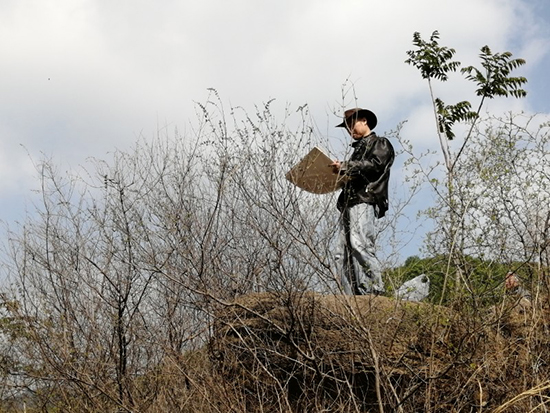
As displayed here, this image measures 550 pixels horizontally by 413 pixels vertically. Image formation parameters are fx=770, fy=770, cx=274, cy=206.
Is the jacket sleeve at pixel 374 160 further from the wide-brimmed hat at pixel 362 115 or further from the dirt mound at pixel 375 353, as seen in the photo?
the dirt mound at pixel 375 353

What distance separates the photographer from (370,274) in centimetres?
631

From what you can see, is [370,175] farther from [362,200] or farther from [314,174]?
[314,174]

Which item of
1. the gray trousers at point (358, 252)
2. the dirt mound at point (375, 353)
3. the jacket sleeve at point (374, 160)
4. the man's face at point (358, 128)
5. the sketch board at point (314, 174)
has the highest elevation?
the man's face at point (358, 128)

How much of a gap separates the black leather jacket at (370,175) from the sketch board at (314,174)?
0.42 m

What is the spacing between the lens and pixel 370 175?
664cm

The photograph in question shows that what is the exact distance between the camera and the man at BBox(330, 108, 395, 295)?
639 cm

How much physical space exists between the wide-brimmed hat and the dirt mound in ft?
5.34

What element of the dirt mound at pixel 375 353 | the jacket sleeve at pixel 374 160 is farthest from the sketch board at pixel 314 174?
the dirt mound at pixel 375 353

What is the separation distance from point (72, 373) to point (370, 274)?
10.8 feet

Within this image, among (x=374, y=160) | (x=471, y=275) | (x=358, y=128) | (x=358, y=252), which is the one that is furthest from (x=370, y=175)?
(x=471, y=275)

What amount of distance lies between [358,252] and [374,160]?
83 cm

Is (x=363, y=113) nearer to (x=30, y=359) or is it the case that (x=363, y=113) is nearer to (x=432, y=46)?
(x=432, y=46)

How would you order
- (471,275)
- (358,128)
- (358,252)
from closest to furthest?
(471,275) → (358,252) → (358,128)

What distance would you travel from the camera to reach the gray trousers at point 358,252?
20.8 ft
